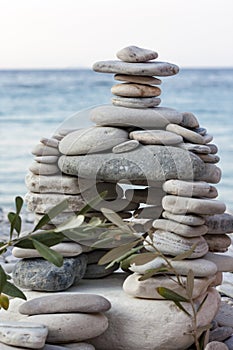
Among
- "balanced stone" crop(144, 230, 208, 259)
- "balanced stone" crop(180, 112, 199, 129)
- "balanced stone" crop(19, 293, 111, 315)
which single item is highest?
Answer: "balanced stone" crop(180, 112, 199, 129)

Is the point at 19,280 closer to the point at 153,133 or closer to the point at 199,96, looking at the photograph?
the point at 153,133

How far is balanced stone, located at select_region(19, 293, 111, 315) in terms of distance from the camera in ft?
8.89

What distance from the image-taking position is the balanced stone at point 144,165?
111 inches

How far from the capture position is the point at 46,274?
2912 mm

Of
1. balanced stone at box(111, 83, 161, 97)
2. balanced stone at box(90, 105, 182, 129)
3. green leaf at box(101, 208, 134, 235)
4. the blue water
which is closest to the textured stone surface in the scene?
balanced stone at box(90, 105, 182, 129)

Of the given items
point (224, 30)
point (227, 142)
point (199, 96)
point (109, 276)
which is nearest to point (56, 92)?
point (199, 96)

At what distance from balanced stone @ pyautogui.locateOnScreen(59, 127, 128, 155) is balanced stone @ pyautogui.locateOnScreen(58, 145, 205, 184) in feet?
0.10

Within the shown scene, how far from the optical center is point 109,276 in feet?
10.5

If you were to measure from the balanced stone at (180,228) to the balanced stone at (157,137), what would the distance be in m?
0.28

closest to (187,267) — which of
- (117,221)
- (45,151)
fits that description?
(45,151)

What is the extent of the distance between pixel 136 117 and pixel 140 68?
18 centimetres

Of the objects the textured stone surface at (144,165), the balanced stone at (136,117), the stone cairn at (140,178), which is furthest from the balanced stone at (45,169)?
the balanced stone at (136,117)

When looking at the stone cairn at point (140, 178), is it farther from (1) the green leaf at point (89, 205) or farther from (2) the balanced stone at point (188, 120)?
(1) the green leaf at point (89, 205)

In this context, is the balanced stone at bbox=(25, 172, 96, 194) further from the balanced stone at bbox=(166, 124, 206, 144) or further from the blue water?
the blue water
